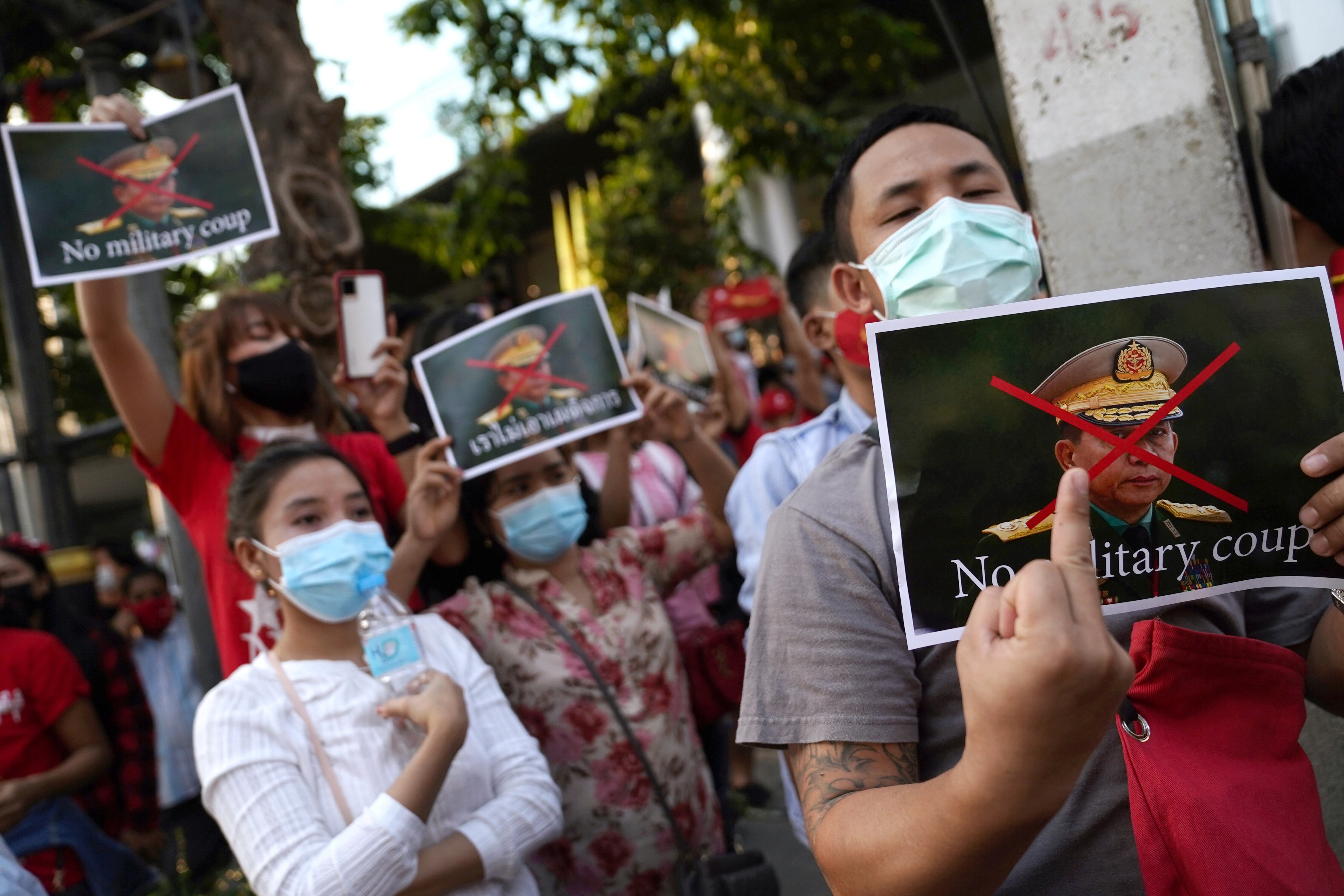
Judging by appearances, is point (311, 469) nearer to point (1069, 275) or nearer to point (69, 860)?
point (69, 860)

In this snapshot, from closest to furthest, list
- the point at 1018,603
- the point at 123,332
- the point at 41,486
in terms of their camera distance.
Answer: the point at 1018,603 < the point at 123,332 < the point at 41,486

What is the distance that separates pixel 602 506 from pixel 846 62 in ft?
16.2

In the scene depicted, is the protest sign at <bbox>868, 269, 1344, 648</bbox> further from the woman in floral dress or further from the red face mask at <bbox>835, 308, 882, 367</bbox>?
the woman in floral dress

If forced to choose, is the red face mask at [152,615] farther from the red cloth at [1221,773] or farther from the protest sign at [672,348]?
the red cloth at [1221,773]

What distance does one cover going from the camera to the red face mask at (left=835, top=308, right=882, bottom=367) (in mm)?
2082

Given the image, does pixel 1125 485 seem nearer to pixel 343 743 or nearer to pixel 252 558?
pixel 343 743

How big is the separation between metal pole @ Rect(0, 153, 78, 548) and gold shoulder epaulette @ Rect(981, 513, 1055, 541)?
542 centimetres

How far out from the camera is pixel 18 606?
150 inches

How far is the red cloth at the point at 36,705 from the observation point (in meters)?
3.25

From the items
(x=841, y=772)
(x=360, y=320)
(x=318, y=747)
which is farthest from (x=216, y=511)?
(x=841, y=772)

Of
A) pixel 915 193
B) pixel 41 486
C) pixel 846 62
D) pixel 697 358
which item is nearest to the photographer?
pixel 915 193

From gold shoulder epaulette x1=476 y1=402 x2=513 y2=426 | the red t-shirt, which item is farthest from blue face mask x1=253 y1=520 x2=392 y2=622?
gold shoulder epaulette x1=476 y1=402 x2=513 y2=426

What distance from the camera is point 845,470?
5.15ft

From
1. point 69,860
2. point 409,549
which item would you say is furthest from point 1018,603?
point 69,860
